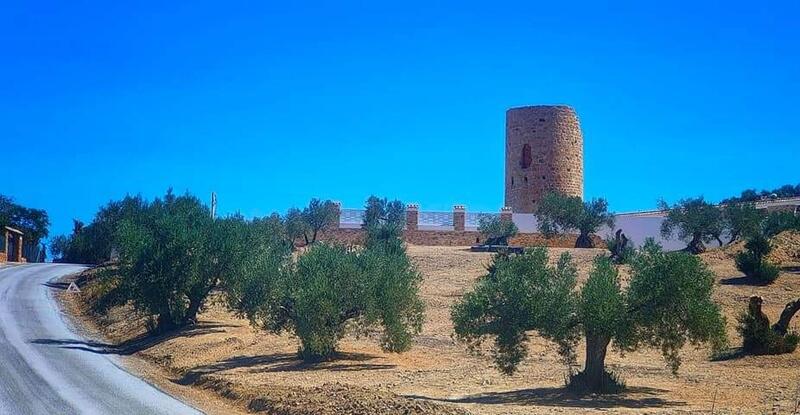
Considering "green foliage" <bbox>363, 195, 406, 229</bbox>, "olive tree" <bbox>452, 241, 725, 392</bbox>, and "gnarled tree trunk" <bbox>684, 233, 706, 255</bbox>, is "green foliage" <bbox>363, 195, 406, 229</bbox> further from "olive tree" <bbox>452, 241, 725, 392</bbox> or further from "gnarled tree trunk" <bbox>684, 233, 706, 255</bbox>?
"olive tree" <bbox>452, 241, 725, 392</bbox>

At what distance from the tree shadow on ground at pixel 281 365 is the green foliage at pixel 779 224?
89.3ft

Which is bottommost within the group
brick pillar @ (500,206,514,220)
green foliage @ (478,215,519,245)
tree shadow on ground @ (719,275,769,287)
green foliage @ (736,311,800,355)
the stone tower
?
green foliage @ (736,311,800,355)

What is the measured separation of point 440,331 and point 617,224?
112 ft

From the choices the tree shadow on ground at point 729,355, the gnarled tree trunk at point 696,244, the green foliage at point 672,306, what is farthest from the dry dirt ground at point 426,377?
the gnarled tree trunk at point 696,244

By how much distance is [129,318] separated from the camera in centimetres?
3419

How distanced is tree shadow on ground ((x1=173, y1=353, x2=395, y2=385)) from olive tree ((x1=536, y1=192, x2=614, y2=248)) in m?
34.1

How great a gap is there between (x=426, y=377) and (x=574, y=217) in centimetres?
3771

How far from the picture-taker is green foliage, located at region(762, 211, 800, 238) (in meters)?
43.9

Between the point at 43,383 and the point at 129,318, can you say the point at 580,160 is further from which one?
the point at 43,383

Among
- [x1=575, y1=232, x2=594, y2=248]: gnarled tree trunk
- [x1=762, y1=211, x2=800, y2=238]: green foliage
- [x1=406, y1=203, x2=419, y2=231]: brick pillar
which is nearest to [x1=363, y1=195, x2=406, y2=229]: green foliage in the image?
[x1=406, y1=203, x2=419, y2=231]: brick pillar

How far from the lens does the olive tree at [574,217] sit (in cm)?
5600

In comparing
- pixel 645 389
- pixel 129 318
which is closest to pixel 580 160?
pixel 129 318

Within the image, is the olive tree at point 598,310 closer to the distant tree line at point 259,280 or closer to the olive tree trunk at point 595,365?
the olive tree trunk at point 595,365

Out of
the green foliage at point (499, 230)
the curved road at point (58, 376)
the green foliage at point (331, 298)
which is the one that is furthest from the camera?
the green foliage at point (499, 230)
